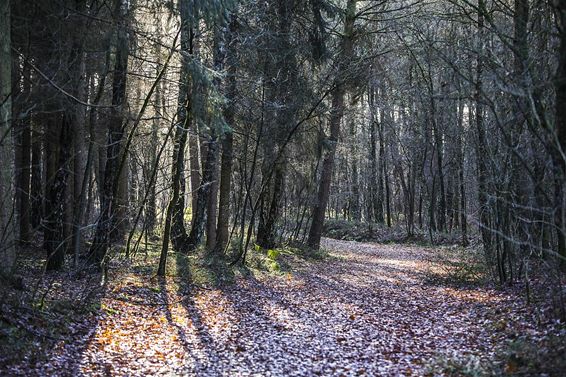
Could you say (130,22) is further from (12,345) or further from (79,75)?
(12,345)

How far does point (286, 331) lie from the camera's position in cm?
864

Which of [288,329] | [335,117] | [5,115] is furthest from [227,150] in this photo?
[5,115]

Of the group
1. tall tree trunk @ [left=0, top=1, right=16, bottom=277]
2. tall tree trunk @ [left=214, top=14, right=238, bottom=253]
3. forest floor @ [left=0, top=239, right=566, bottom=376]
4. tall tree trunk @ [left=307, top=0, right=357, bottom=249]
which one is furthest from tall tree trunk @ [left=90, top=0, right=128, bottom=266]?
tall tree trunk @ [left=307, top=0, right=357, bottom=249]

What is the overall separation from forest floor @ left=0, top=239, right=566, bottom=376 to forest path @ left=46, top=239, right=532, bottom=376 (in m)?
0.02

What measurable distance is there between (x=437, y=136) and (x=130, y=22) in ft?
66.6

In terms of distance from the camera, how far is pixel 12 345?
606 cm

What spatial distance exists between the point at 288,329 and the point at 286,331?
14cm

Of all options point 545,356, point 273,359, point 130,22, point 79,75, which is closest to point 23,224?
point 79,75

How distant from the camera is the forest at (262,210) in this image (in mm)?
6520

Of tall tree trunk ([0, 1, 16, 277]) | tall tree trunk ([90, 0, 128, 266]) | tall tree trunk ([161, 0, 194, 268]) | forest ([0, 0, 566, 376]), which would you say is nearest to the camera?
forest ([0, 0, 566, 376])

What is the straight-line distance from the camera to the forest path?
659 centimetres

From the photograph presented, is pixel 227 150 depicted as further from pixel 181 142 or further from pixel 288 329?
pixel 288 329

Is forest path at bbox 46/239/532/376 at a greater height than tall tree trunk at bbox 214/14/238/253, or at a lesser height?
lesser

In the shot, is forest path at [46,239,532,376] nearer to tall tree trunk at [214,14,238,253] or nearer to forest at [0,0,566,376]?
forest at [0,0,566,376]
